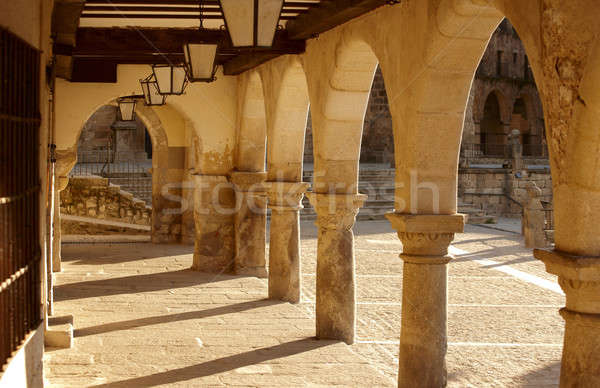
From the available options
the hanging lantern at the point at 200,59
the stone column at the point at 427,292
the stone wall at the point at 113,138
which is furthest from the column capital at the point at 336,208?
the stone wall at the point at 113,138

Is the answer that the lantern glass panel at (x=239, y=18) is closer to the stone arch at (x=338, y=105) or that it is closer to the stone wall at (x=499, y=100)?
the stone arch at (x=338, y=105)

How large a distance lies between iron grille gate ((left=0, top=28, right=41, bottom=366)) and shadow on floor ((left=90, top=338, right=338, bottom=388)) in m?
1.89

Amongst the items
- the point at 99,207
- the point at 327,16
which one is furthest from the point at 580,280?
the point at 99,207

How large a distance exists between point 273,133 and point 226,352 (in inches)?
145

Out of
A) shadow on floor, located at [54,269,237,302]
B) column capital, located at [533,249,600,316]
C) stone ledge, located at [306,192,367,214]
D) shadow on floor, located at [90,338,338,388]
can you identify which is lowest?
shadow on floor, located at [90,338,338,388]

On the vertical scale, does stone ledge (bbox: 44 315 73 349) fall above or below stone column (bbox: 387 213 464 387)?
below

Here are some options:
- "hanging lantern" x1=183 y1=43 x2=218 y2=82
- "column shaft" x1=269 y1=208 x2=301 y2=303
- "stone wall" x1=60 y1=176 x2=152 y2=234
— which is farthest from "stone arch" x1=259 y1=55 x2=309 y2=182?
"stone wall" x1=60 y1=176 x2=152 y2=234

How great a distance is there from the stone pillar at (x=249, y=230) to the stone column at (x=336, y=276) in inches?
165

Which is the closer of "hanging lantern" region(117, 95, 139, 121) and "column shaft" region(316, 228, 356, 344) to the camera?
"column shaft" region(316, 228, 356, 344)

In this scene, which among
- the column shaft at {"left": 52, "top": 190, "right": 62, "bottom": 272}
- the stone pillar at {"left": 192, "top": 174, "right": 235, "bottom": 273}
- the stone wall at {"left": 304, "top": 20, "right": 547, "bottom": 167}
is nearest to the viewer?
the column shaft at {"left": 52, "top": 190, "right": 62, "bottom": 272}

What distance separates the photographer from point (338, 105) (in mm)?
8320

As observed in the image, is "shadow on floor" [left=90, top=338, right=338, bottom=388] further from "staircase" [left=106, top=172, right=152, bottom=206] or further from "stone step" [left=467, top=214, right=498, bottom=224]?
"stone step" [left=467, top=214, right=498, bottom=224]

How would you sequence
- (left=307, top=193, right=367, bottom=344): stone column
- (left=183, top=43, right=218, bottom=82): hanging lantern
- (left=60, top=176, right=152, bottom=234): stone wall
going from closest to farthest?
(left=183, top=43, right=218, bottom=82): hanging lantern < (left=307, top=193, right=367, bottom=344): stone column < (left=60, top=176, right=152, bottom=234): stone wall

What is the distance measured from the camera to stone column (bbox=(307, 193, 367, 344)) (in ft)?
28.8
